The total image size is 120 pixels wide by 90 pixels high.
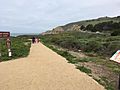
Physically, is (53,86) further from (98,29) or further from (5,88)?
(98,29)

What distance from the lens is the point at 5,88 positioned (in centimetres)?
1062

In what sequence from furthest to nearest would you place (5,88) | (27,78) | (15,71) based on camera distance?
(15,71), (27,78), (5,88)

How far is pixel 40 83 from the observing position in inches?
453

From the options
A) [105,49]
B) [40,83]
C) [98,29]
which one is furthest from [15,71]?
[98,29]

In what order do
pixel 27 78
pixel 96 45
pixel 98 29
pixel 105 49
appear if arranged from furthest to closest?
pixel 98 29 → pixel 96 45 → pixel 105 49 → pixel 27 78

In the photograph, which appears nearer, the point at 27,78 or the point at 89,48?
the point at 27,78

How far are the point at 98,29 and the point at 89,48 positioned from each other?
2370 inches

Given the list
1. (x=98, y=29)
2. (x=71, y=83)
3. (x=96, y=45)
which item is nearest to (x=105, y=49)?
(x=96, y=45)

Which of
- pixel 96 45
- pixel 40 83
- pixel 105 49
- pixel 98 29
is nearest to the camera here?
pixel 40 83

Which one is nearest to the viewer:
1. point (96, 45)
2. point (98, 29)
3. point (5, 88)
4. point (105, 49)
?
point (5, 88)

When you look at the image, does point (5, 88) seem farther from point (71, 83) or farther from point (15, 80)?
point (71, 83)

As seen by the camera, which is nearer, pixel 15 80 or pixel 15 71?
pixel 15 80

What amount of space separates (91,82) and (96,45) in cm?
2060

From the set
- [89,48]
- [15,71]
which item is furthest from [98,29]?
[15,71]
